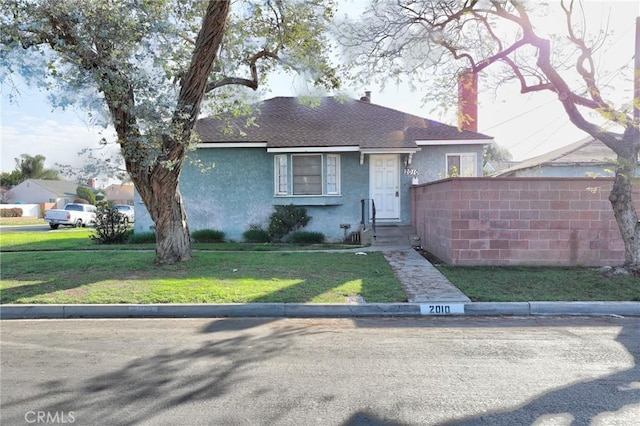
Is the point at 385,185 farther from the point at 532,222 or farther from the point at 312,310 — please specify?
the point at 312,310

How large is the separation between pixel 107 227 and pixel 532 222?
13831mm

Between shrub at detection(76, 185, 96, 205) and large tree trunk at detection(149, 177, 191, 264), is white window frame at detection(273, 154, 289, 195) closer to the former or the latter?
large tree trunk at detection(149, 177, 191, 264)

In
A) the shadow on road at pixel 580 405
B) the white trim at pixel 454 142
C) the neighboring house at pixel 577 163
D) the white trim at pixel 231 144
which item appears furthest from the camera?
the neighboring house at pixel 577 163

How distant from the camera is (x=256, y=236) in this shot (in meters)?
15.0

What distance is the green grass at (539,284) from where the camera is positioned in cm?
706

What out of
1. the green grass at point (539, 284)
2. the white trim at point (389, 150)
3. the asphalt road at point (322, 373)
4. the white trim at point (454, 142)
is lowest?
the asphalt road at point (322, 373)

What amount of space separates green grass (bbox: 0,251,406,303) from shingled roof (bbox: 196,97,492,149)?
16.3 ft

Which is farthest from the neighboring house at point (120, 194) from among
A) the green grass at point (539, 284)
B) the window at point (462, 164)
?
the green grass at point (539, 284)

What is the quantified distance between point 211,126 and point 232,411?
1407 centimetres

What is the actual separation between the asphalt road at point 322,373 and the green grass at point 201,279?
3.40ft

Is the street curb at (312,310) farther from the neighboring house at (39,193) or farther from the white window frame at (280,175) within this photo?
the neighboring house at (39,193)

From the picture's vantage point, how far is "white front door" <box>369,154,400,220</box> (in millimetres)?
15102

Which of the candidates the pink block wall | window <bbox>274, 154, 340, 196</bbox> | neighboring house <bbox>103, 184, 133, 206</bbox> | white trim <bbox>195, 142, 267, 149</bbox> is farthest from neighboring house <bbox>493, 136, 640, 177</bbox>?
neighboring house <bbox>103, 184, 133, 206</bbox>

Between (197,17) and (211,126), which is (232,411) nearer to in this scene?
(197,17)
